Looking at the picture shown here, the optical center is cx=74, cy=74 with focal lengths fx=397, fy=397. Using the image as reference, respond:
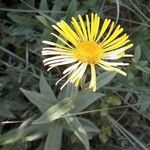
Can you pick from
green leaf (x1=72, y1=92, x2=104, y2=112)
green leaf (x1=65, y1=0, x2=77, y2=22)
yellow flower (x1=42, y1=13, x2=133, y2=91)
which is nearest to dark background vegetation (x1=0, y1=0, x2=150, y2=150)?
green leaf (x1=65, y1=0, x2=77, y2=22)

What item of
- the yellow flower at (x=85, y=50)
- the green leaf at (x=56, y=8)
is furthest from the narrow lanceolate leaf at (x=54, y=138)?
the green leaf at (x=56, y=8)

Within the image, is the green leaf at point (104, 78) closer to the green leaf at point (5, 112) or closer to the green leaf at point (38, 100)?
the green leaf at point (38, 100)

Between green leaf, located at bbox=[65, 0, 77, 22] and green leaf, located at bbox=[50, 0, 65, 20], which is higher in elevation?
green leaf, located at bbox=[50, 0, 65, 20]

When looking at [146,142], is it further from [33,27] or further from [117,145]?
[33,27]

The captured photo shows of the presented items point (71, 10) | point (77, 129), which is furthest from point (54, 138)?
point (71, 10)

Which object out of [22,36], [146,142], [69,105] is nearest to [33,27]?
[22,36]

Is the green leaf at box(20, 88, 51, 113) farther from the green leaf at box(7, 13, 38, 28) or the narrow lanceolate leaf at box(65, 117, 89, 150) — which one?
the green leaf at box(7, 13, 38, 28)
